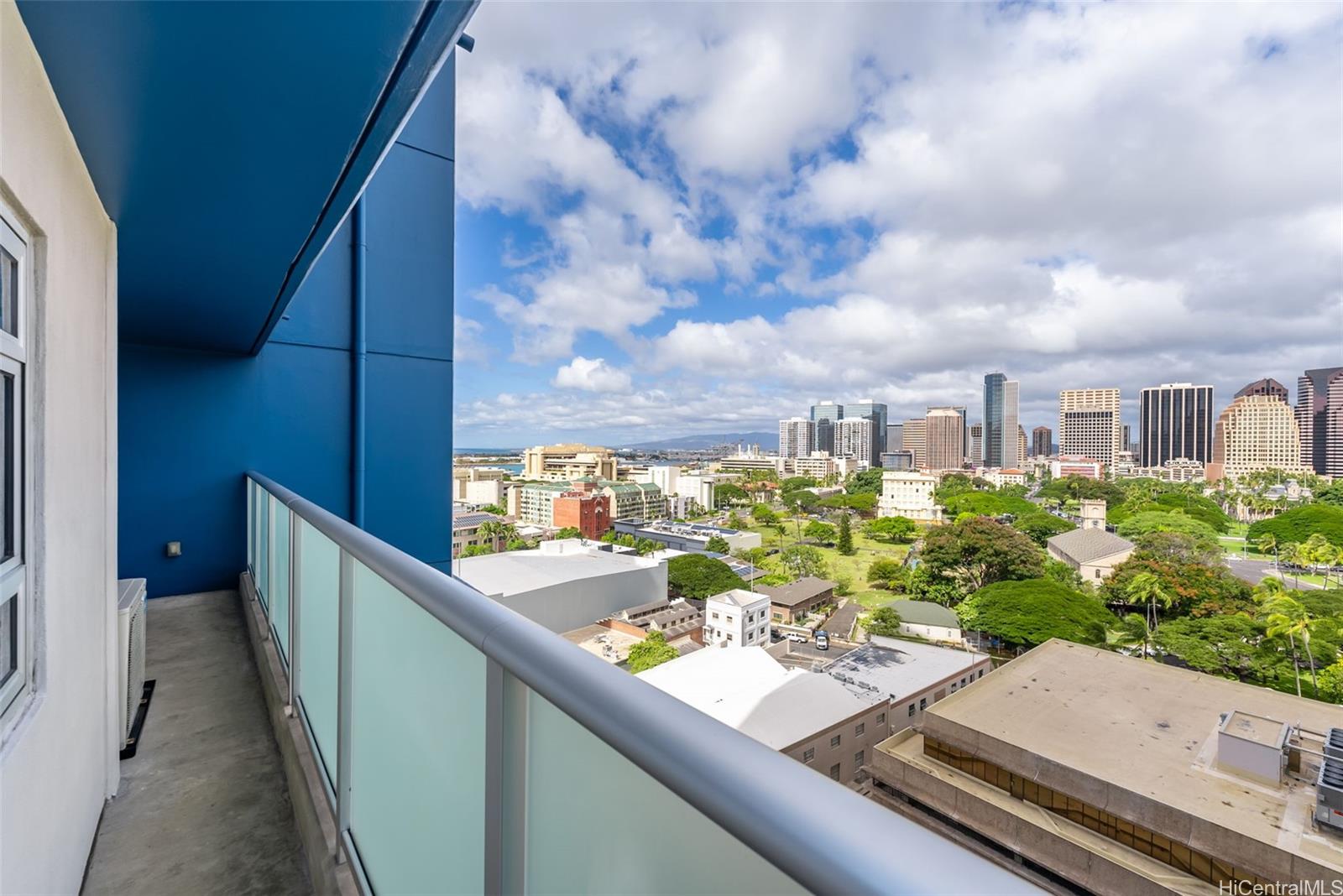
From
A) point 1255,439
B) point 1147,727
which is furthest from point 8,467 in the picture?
point 1255,439

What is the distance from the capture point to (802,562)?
28203 mm

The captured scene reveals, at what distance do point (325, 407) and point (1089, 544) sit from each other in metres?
28.0

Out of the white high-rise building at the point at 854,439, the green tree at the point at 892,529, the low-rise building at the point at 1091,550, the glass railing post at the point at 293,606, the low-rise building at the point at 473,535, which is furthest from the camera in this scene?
the white high-rise building at the point at 854,439

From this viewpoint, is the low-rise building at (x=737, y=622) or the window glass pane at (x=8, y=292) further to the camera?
the low-rise building at (x=737, y=622)

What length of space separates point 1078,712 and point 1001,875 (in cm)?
1408

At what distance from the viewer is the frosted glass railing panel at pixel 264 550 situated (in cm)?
306

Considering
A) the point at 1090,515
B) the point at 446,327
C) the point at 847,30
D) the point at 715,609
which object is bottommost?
the point at 715,609

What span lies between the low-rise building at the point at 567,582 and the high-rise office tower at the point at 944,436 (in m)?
38.2

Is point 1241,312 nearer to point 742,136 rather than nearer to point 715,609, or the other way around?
point 742,136

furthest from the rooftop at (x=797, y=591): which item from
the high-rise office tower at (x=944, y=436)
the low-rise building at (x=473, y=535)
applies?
the high-rise office tower at (x=944, y=436)

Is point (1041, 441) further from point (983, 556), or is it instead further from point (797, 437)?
point (983, 556)

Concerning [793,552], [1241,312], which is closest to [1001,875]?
[793,552]

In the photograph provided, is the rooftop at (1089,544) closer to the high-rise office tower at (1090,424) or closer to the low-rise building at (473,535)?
the high-rise office tower at (1090,424)

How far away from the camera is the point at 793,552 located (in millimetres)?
28922
